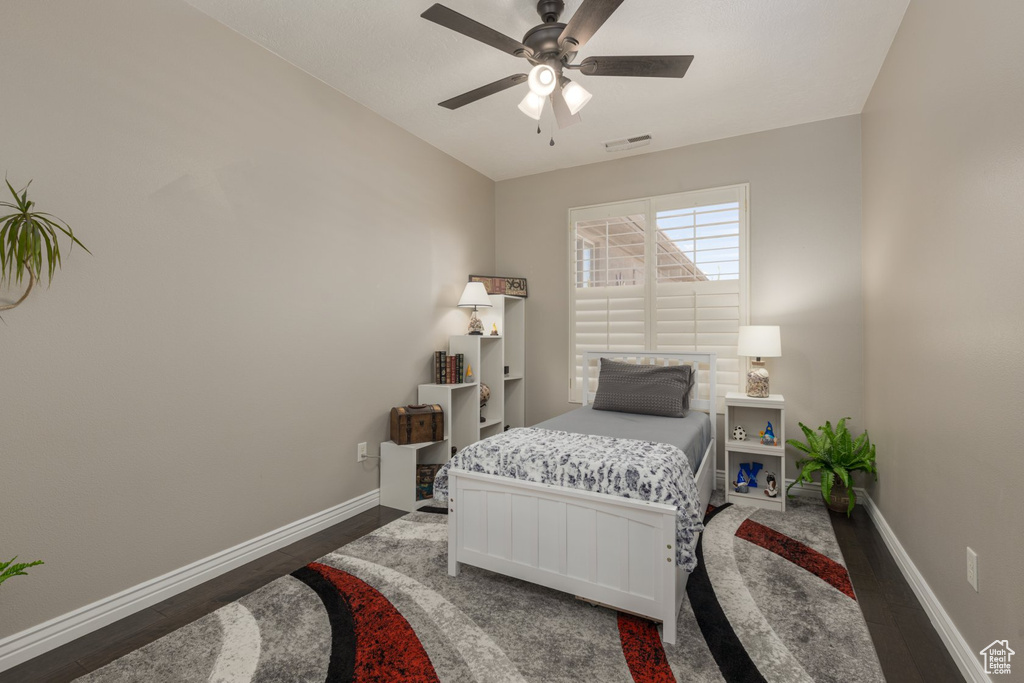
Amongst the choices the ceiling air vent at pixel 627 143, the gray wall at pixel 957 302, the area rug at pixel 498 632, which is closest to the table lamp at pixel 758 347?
the gray wall at pixel 957 302

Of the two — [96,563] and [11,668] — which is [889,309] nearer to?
[96,563]

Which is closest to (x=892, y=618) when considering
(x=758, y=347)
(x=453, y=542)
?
(x=758, y=347)

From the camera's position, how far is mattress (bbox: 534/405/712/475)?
260cm

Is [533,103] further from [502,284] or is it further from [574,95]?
[502,284]

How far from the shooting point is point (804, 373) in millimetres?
3496

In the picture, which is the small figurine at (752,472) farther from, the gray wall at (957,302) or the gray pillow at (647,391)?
the gray wall at (957,302)

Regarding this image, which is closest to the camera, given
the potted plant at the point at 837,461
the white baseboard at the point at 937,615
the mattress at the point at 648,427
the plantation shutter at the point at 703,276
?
the white baseboard at the point at 937,615

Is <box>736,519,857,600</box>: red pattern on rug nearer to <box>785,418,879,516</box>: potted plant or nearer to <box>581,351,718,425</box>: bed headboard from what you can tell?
<box>785,418,879,516</box>: potted plant

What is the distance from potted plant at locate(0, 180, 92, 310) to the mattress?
2.34 metres

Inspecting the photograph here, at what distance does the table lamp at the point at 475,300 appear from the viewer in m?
3.93

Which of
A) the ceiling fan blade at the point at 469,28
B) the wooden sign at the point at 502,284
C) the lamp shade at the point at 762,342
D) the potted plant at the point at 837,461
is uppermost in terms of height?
the ceiling fan blade at the point at 469,28

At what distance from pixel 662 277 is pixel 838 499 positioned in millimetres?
2008

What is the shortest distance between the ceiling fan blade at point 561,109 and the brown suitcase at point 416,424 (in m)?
2.09

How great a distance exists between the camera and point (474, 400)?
390cm
